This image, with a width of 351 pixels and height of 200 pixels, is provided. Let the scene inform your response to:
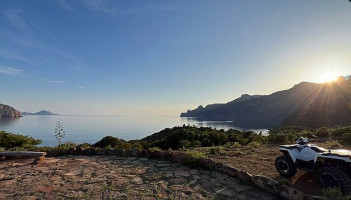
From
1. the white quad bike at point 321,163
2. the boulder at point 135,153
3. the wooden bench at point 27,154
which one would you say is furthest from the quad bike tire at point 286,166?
the wooden bench at point 27,154

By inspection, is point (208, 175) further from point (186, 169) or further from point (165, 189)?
point (165, 189)

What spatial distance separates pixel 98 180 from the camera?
572 centimetres

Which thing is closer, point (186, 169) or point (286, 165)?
point (286, 165)

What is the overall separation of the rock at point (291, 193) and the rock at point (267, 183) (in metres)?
0.14

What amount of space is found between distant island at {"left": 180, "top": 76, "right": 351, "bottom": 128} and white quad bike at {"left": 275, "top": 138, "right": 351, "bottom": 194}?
4494cm

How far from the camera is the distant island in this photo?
5753 cm

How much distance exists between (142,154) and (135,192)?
3958 millimetres

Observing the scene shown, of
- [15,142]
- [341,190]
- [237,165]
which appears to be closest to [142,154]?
[237,165]

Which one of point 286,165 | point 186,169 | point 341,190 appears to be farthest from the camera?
point 186,169

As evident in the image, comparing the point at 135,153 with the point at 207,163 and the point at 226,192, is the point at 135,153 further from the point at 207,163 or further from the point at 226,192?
the point at 226,192

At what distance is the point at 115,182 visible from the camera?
5578 millimetres

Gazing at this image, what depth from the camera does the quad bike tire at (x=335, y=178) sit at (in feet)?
14.0

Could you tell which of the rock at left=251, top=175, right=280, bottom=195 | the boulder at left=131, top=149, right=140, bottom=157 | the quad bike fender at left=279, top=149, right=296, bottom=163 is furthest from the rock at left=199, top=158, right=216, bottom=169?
the boulder at left=131, top=149, right=140, bottom=157

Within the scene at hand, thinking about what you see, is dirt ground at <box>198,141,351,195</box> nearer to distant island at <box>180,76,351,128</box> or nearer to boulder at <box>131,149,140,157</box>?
boulder at <box>131,149,140,157</box>
